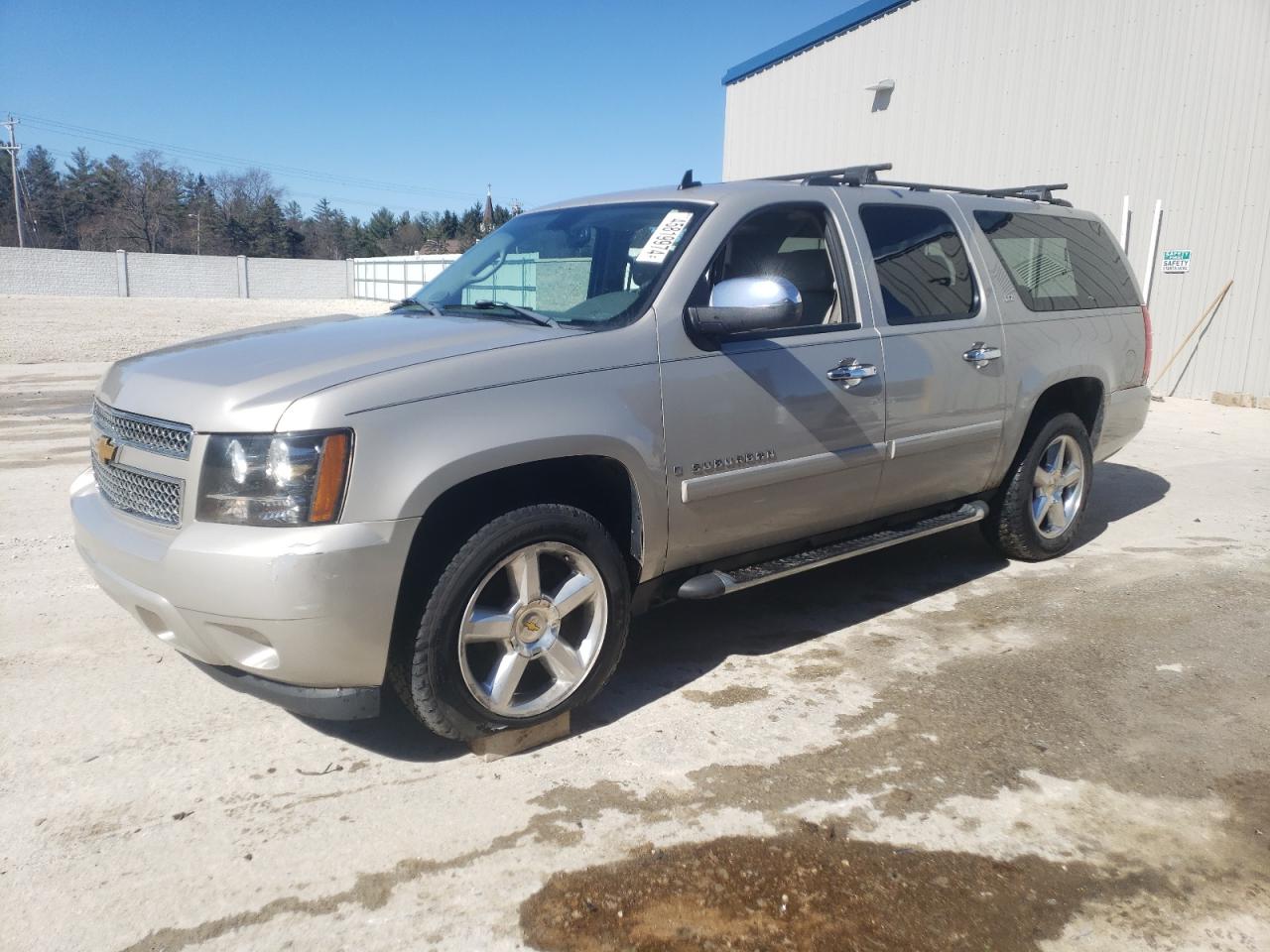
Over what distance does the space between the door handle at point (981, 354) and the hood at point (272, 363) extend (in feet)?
7.00

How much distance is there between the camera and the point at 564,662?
11.1ft

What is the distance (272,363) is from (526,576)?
1035 millimetres

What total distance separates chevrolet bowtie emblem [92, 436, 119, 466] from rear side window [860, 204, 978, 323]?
119 inches

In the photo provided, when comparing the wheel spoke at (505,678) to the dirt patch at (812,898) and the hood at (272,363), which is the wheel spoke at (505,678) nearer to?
the dirt patch at (812,898)

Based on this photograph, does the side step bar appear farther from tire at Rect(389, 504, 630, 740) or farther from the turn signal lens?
the turn signal lens

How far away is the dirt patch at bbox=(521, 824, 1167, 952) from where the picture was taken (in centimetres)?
246

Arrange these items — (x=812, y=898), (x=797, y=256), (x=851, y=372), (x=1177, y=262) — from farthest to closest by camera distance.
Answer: (x=1177, y=262) < (x=797, y=256) < (x=851, y=372) < (x=812, y=898)

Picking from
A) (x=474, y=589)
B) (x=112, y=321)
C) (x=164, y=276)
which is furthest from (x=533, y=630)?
(x=164, y=276)

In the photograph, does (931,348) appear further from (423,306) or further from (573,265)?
(423,306)

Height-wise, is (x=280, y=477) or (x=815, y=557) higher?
(x=280, y=477)

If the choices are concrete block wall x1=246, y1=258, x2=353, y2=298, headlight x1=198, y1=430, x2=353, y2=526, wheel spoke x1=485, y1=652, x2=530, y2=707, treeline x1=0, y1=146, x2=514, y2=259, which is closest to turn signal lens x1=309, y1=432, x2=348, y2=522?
headlight x1=198, y1=430, x2=353, y2=526

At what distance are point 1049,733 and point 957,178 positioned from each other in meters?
13.8

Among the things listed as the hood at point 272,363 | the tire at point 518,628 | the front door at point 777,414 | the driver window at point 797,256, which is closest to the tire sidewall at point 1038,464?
the front door at point 777,414

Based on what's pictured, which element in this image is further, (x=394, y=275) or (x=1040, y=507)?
(x=394, y=275)
